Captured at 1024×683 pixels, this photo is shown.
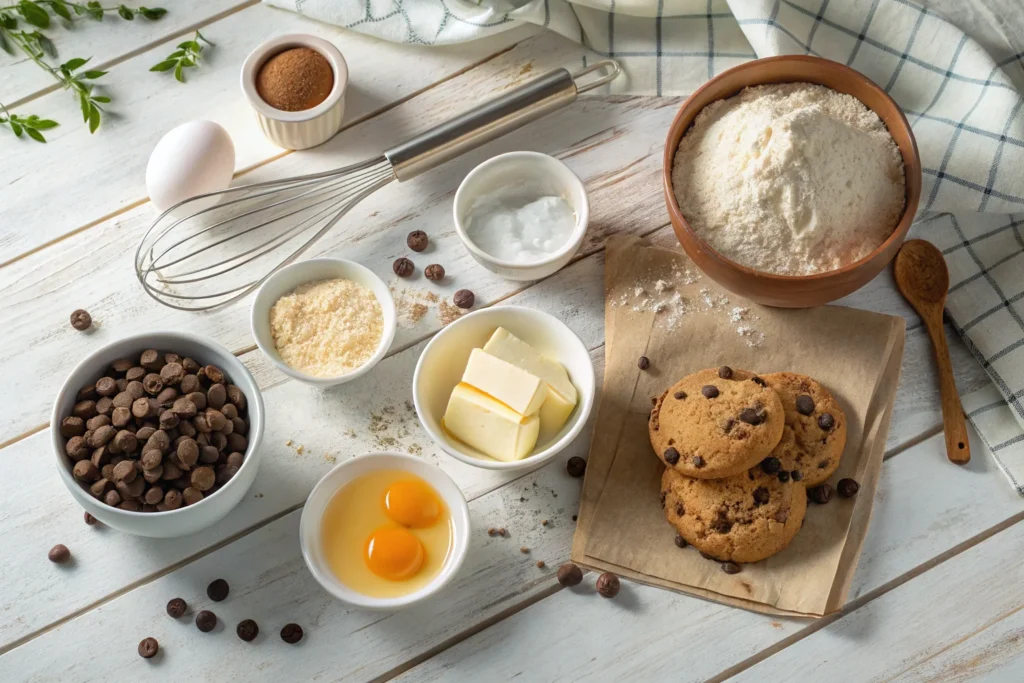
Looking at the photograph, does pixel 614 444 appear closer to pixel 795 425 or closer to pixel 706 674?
pixel 795 425

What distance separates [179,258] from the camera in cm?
165

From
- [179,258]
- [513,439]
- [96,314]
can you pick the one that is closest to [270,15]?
[179,258]

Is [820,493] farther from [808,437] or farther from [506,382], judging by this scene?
[506,382]

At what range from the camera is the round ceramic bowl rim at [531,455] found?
141 cm

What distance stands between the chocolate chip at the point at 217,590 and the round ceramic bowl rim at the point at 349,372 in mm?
356

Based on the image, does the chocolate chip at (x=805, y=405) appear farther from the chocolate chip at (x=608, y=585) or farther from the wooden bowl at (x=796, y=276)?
the chocolate chip at (x=608, y=585)

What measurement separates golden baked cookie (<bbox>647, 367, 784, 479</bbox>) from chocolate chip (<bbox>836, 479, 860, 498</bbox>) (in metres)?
0.17

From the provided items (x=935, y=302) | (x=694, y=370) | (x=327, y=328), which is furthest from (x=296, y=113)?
(x=935, y=302)

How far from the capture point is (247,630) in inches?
57.5

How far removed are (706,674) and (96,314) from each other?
123cm

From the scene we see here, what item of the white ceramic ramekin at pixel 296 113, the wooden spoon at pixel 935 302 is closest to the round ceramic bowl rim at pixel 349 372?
the white ceramic ramekin at pixel 296 113

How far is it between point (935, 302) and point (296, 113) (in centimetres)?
118

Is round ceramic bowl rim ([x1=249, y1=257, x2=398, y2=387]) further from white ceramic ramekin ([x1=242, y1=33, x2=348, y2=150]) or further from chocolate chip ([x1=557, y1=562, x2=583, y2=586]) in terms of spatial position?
chocolate chip ([x1=557, y1=562, x2=583, y2=586])

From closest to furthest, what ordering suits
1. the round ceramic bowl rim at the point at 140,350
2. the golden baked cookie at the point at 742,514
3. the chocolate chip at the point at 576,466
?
the round ceramic bowl rim at the point at 140,350, the golden baked cookie at the point at 742,514, the chocolate chip at the point at 576,466
